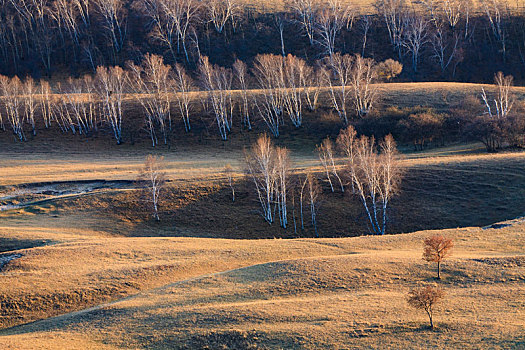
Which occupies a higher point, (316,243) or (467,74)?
(467,74)

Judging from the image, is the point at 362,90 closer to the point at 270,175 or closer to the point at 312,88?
the point at 312,88

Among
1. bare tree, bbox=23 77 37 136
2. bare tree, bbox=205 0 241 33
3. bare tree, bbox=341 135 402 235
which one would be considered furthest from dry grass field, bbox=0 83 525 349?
bare tree, bbox=205 0 241 33

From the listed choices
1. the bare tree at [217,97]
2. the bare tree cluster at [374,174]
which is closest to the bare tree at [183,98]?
the bare tree at [217,97]

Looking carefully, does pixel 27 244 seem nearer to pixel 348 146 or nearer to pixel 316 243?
pixel 316 243

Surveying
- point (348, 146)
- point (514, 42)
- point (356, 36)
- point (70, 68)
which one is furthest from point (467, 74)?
point (70, 68)

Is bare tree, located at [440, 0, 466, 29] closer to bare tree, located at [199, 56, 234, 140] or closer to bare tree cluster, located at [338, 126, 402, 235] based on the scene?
bare tree, located at [199, 56, 234, 140]

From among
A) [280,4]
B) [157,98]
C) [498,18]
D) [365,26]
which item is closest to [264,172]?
[157,98]

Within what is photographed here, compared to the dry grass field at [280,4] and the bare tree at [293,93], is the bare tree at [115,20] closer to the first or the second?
the dry grass field at [280,4]
